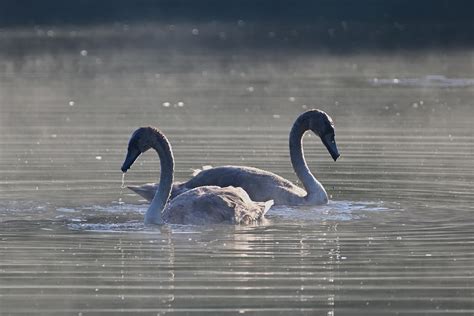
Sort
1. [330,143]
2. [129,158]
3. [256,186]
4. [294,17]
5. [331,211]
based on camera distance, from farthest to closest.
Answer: [294,17] < [330,143] < [256,186] < [331,211] < [129,158]

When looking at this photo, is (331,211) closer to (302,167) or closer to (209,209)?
(209,209)

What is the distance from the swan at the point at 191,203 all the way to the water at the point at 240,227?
6.9 inches

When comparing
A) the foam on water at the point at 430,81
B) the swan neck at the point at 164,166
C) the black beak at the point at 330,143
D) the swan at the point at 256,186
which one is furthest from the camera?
the foam on water at the point at 430,81

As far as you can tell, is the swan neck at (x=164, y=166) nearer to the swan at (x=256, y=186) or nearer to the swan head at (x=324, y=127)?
the swan at (x=256, y=186)

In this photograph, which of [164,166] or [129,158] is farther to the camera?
[164,166]

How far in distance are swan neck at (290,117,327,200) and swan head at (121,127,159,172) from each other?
2.38 metres

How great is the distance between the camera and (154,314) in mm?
12000

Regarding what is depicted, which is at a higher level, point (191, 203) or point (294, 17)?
point (294, 17)

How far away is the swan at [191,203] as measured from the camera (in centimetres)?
1675

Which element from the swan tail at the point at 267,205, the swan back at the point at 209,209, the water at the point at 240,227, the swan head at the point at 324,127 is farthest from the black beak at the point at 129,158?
the swan head at the point at 324,127

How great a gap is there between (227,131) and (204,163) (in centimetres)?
407

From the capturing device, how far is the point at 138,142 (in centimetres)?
1750

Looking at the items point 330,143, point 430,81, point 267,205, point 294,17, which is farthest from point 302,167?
point 294,17

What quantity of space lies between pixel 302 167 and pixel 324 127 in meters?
0.57
